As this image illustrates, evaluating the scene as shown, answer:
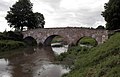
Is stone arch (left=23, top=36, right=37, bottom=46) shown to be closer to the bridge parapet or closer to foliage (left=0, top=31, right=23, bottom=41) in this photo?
the bridge parapet

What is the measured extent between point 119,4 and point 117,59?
980 inches

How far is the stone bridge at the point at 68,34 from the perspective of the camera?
40.6 m

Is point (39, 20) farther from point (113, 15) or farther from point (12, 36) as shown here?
point (113, 15)

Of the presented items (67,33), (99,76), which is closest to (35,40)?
(67,33)

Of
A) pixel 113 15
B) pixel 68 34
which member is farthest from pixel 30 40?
pixel 113 15

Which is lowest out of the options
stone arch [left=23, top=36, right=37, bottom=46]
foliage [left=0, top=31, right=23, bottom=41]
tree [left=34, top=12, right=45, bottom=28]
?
stone arch [left=23, top=36, right=37, bottom=46]

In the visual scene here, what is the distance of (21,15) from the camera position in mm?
56125

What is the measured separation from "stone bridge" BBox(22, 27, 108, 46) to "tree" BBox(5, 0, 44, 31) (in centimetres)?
332

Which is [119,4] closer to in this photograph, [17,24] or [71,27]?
[71,27]

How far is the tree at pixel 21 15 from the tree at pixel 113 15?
2284 centimetres

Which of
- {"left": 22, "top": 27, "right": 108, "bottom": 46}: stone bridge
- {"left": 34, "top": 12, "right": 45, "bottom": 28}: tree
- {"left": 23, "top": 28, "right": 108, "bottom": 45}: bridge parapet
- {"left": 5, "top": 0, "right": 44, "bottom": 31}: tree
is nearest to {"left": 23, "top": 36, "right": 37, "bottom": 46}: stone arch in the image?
{"left": 22, "top": 27, "right": 108, "bottom": 46}: stone bridge

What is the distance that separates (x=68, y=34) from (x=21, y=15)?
595 inches

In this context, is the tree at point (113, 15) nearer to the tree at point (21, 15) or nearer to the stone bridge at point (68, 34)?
the stone bridge at point (68, 34)

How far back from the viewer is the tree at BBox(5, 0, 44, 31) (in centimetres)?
5609
